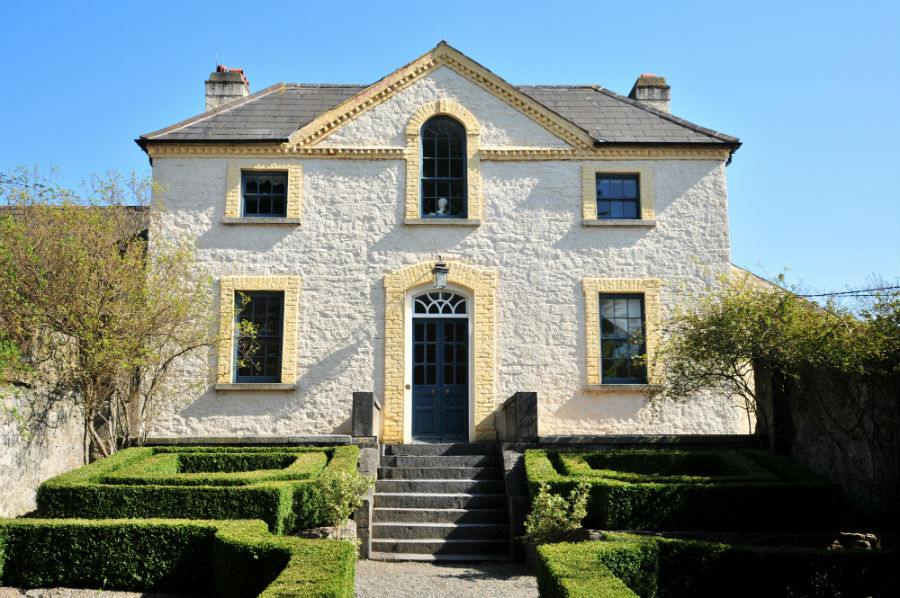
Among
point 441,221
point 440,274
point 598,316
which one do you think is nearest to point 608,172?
point 598,316

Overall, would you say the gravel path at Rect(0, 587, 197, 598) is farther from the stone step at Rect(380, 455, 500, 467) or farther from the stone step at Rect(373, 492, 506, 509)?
the stone step at Rect(380, 455, 500, 467)

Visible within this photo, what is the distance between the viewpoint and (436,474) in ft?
42.5

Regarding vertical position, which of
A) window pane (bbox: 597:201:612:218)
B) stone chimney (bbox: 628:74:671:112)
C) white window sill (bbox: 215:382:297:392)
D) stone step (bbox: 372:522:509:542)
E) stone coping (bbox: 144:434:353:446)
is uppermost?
stone chimney (bbox: 628:74:671:112)

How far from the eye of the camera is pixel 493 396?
1496cm

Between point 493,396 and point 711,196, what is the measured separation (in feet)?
20.7

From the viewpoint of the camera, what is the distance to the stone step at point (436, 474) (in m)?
12.9

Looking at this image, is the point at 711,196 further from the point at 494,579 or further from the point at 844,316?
the point at 494,579

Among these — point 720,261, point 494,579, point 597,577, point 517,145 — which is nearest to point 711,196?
point 720,261

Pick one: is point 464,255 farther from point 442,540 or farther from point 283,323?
point 442,540

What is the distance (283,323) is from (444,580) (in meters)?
7.05

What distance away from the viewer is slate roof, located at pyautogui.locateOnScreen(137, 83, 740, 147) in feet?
52.1

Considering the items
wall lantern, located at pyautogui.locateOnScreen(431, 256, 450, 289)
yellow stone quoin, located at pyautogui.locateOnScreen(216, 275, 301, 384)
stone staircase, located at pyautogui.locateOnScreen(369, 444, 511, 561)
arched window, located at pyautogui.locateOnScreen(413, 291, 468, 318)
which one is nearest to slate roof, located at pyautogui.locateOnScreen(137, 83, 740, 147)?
yellow stone quoin, located at pyautogui.locateOnScreen(216, 275, 301, 384)

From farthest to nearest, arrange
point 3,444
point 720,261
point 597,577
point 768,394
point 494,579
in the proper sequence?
point 720,261 < point 768,394 < point 3,444 < point 494,579 < point 597,577

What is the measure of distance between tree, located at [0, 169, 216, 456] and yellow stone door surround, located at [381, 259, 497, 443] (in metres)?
3.53
